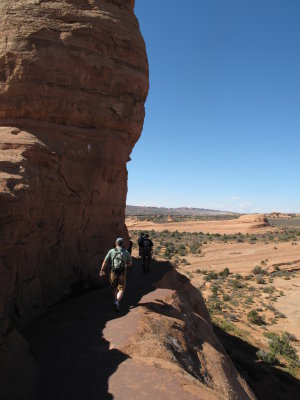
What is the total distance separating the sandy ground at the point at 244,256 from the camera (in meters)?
29.5

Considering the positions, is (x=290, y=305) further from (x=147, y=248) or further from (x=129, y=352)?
(x=129, y=352)

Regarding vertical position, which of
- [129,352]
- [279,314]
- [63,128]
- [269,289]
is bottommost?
[279,314]

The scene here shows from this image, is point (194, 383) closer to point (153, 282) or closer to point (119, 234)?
point (153, 282)

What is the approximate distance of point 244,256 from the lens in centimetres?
3341

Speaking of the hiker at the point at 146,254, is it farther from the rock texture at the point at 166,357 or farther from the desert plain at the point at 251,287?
the desert plain at the point at 251,287

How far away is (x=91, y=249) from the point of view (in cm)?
909

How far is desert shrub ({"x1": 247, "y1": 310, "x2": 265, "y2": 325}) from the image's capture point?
1688 cm

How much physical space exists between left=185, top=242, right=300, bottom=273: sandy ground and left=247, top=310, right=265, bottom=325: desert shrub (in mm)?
10894

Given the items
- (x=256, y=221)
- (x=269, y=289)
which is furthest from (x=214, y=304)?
(x=256, y=221)

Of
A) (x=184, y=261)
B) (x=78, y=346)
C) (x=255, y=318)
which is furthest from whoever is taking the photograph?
(x=184, y=261)

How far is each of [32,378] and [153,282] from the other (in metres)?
5.00

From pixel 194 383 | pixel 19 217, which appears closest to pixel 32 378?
pixel 194 383

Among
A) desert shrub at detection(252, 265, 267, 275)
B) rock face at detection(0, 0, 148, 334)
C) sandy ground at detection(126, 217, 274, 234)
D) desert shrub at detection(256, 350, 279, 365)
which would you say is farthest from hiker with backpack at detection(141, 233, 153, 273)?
sandy ground at detection(126, 217, 274, 234)

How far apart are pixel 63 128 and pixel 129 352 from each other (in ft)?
18.9
